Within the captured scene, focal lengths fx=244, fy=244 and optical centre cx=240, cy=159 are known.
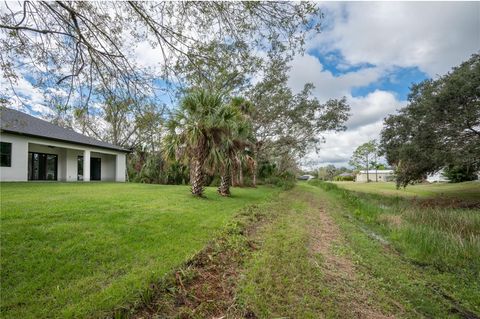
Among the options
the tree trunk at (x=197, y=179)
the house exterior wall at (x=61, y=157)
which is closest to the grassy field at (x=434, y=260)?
the tree trunk at (x=197, y=179)

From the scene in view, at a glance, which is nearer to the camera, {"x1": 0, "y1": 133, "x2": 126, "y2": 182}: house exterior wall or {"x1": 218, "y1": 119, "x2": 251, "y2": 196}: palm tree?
{"x1": 218, "y1": 119, "x2": 251, "y2": 196}: palm tree

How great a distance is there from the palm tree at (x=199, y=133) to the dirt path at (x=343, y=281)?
5.86 metres

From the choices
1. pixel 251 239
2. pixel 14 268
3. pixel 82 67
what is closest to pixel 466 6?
pixel 251 239

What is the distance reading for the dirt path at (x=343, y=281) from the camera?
10.1ft

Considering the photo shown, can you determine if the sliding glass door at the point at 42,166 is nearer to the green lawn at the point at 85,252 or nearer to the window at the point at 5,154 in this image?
the window at the point at 5,154

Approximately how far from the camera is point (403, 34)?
24.5 feet

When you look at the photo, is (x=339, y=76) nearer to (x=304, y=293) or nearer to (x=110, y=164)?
(x=304, y=293)

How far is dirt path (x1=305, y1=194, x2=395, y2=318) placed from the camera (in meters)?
3.07

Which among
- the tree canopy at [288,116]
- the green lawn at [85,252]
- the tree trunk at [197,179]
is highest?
the tree canopy at [288,116]

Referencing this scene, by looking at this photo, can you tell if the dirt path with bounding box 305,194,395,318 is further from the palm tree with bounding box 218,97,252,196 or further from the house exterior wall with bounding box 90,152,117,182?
the house exterior wall with bounding box 90,152,117,182

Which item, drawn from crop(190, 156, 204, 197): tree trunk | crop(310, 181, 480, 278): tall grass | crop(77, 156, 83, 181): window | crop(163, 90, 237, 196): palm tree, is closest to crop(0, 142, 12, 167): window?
crop(77, 156, 83, 181): window

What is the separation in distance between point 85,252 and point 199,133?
280 inches

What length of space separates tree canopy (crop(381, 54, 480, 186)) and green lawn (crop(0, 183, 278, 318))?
50.2ft

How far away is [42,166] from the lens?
1681 cm
